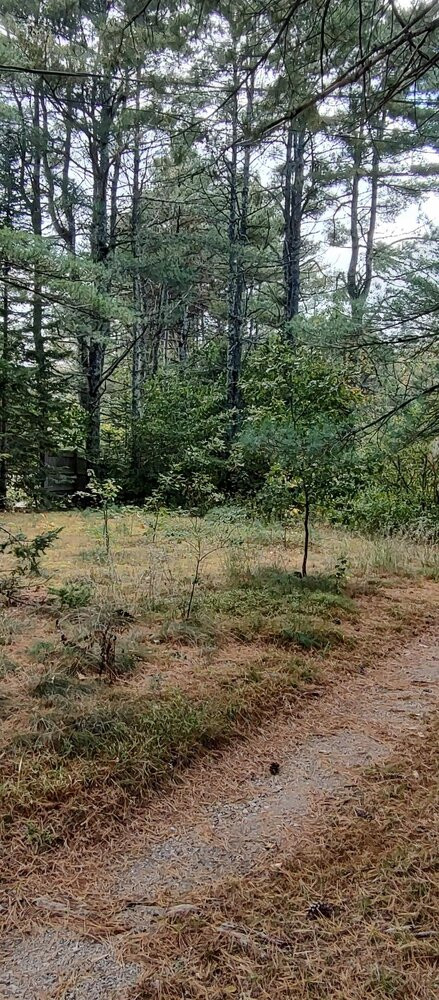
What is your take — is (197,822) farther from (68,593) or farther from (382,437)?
(382,437)

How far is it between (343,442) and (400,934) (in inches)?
120

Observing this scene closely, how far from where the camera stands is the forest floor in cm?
121

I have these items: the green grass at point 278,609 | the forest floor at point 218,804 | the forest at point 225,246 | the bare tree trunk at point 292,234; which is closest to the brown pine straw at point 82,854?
the forest floor at point 218,804

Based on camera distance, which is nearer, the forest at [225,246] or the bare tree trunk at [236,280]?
the forest at [225,246]

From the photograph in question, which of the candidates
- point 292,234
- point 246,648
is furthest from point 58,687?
point 292,234

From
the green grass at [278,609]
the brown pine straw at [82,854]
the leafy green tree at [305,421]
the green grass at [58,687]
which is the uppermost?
the leafy green tree at [305,421]

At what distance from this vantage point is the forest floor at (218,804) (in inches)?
47.5

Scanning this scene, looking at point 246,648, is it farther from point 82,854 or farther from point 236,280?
point 236,280

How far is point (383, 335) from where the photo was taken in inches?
142

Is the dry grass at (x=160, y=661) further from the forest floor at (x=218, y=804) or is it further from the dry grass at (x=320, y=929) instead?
the dry grass at (x=320, y=929)

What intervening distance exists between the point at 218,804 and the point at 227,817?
72 millimetres

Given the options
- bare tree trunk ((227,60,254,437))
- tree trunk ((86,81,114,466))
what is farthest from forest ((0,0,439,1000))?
bare tree trunk ((227,60,254,437))

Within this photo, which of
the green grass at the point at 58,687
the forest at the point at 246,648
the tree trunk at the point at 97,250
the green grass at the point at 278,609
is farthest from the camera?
the tree trunk at the point at 97,250

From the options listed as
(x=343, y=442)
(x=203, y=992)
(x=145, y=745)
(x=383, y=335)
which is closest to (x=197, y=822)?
(x=145, y=745)
